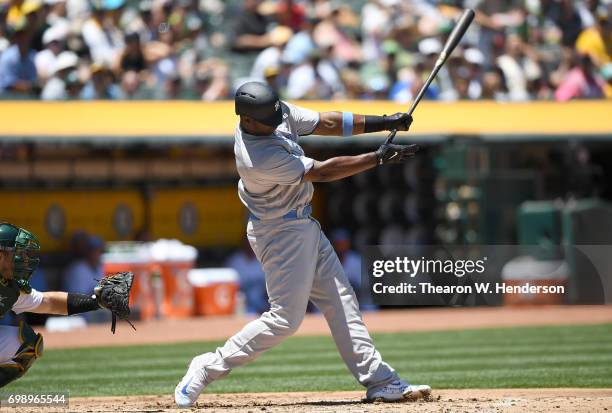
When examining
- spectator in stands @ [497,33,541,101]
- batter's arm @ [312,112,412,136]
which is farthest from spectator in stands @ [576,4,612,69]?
batter's arm @ [312,112,412,136]

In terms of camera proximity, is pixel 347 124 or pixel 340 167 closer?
pixel 340 167

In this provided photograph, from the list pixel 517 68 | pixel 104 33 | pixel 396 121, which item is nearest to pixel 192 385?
pixel 396 121

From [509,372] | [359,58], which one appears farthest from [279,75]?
[509,372]

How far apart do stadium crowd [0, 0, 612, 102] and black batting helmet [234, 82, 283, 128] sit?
7262mm

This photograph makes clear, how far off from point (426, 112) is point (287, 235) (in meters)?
7.92

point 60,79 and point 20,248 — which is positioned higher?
point 60,79

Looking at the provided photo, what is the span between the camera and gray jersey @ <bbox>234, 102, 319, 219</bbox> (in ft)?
19.4

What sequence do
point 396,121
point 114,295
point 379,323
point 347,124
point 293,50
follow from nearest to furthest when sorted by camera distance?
point 114,295, point 396,121, point 347,124, point 379,323, point 293,50

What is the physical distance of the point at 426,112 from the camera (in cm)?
1384

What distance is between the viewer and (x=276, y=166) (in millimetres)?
5906

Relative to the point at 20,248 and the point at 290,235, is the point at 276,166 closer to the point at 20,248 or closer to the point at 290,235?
the point at 290,235

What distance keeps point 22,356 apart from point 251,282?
333 inches

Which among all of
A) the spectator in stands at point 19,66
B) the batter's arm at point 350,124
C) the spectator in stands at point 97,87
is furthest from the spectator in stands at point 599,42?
the batter's arm at point 350,124

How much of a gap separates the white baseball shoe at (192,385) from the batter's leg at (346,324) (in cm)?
78
